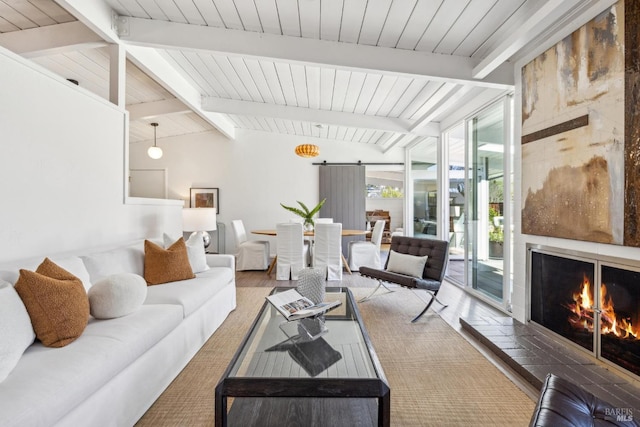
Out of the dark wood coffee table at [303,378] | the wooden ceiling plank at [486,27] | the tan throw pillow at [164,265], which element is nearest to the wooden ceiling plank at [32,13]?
the tan throw pillow at [164,265]

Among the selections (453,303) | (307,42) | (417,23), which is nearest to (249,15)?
(307,42)

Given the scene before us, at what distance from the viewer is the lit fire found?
2.03 m

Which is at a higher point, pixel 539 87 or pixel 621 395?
pixel 539 87

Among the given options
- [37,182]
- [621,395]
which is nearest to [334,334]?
[621,395]

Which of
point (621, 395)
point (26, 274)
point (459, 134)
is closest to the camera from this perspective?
point (26, 274)

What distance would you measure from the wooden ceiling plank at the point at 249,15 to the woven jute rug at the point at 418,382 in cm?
275

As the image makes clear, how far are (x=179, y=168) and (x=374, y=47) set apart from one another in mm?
5485

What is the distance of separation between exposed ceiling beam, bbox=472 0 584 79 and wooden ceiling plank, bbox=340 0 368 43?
1.08 metres

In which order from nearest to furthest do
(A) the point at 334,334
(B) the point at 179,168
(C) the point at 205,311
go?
(A) the point at 334,334 → (C) the point at 205,311 → (B) the point at 179,168

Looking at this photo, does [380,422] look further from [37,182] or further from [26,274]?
[37,182]

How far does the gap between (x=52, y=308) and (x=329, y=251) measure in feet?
12.5

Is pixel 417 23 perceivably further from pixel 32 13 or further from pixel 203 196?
pixel 203 196

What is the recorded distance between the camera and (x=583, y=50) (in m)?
2.29

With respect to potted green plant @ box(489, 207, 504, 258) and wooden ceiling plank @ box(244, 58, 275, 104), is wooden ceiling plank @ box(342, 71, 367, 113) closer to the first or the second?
wooden ceiling plank @ box(244, 58, 275, 104)
